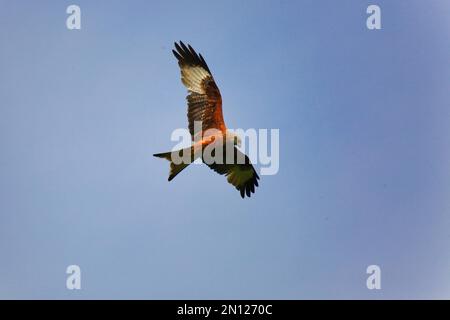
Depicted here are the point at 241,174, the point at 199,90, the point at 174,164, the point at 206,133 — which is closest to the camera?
the point at 174,164

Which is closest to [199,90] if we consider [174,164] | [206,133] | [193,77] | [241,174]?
[193,77]

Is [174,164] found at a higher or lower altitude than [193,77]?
lower

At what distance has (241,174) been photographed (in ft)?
38.3

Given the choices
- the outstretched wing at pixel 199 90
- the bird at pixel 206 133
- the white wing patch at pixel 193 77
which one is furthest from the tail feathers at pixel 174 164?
the white wing patch at pixel 193 77

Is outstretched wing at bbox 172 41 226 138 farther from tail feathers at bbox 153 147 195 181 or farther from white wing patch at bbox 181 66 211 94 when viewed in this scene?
tail feathers at bbox 153 147 195 181

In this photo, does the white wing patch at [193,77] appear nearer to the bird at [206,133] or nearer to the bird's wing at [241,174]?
the bird at [206,133]

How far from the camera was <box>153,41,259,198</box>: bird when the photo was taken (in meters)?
10.4

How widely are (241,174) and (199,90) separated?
1.95 metres

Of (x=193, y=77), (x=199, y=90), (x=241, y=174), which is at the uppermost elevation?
(x=193, y=77)

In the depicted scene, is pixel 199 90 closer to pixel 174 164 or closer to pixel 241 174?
pixel 174 164
